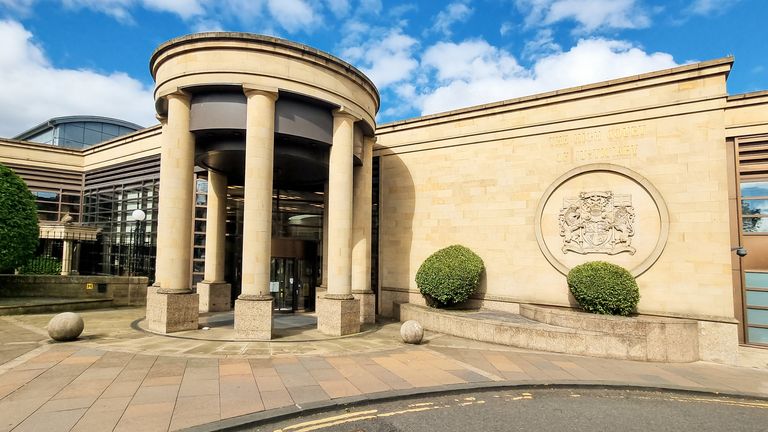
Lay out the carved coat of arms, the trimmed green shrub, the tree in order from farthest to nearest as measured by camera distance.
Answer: the trimmed green shrub → the tree → the carved coat of arms

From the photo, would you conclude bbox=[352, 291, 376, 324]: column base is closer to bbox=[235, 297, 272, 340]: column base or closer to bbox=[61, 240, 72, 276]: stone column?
bbox=[235, 297, 272, 340]: column base

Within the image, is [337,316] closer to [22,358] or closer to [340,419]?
[340,419]

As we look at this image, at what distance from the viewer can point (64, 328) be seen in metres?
11.2

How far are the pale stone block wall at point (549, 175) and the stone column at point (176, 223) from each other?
9249 millimetres

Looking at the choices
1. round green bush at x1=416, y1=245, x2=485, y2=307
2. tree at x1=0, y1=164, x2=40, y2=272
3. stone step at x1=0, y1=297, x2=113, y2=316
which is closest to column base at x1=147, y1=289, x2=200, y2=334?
stone step at x1=0, y1=297, x2=113, y2=316

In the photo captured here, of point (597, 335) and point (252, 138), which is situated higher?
point (252, 138)

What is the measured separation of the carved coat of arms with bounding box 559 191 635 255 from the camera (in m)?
14.4

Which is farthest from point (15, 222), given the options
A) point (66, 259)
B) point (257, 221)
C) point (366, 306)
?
point (366, 306)

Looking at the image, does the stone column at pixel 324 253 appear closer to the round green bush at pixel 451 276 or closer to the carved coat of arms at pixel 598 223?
the round green bush at pixel 451 276

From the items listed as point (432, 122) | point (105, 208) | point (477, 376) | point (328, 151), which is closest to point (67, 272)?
point (105, 208)

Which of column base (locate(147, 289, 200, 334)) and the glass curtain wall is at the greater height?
the glass curtain wall

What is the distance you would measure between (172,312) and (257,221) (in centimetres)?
403

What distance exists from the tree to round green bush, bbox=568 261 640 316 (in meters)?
23.1

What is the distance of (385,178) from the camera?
2048 centimetres
